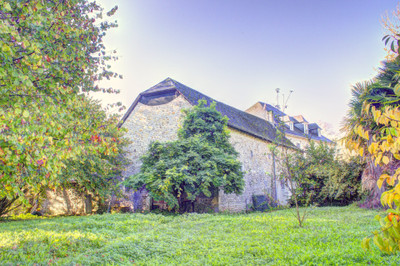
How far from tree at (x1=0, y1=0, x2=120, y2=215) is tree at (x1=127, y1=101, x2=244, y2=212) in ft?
21.6

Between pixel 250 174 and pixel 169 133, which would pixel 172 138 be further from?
pixel 250 174

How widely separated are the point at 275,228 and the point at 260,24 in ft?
25.9

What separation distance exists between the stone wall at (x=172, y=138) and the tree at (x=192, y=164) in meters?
1.47

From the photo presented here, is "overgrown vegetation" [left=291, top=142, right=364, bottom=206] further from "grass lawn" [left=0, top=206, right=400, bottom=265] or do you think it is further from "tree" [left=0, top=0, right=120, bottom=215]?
"tree" [left=0, top=0, right=120, bottom=215]

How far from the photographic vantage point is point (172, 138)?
624 inches

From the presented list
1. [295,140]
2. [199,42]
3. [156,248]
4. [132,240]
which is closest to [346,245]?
[156,248]

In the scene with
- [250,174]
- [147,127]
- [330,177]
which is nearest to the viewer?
[330,177]

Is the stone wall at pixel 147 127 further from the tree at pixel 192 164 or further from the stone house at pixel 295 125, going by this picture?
the stone house at pixel 295 125

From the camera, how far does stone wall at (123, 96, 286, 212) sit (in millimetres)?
15898

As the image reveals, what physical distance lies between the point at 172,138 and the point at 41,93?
11586mm

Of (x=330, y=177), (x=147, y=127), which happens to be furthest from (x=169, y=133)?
(x=330, y=177)

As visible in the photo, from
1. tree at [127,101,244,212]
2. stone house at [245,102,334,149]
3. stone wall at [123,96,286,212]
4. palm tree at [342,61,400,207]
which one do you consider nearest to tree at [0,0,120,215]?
tree at [127,101,244,212]

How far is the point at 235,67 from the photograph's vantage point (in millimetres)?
14164

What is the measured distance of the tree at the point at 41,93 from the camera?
3314 millimetres
